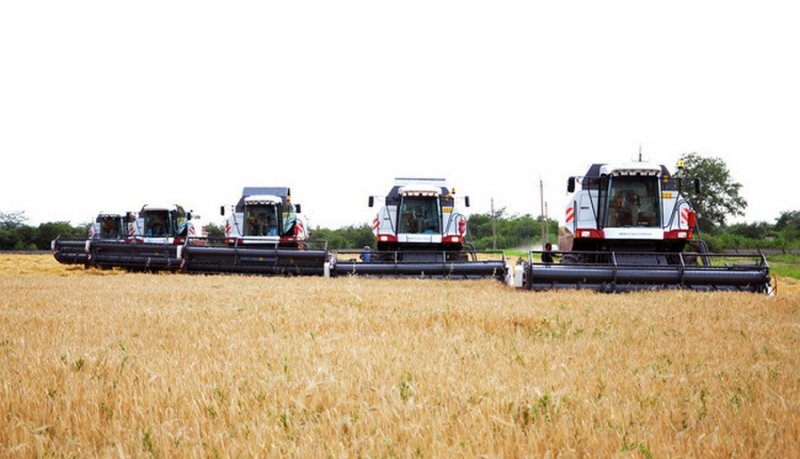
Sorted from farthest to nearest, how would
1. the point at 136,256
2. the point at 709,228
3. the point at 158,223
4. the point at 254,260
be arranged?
the point at 709,228, the point at 158,223, the point at 136,256, the point at 254,260

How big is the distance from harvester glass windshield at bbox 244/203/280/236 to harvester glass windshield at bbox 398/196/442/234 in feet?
19.6

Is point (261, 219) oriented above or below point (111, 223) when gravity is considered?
below

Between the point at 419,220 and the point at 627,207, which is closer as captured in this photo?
the point at 627,207

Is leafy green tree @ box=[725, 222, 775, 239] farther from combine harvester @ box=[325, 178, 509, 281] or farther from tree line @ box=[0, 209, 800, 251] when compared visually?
combine harvester @ box=[325, 178, 509, 281]


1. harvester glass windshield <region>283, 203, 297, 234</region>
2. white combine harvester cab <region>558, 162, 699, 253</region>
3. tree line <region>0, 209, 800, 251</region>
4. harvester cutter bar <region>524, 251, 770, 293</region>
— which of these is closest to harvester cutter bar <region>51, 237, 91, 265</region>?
harvester glass windshield <region>283, 203, 297, 234</region>

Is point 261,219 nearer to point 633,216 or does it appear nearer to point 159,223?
point 159,223

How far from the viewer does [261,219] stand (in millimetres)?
21078

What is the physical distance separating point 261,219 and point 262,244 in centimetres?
138

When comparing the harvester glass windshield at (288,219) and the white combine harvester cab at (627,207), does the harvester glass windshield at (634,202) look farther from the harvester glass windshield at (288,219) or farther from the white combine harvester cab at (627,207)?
the harvester glass windshield at (288,219)

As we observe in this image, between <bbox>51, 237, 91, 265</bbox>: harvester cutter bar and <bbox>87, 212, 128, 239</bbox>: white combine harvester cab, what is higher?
<bbox>87, 212, 128, 239</bbox>: white combine harvester cab

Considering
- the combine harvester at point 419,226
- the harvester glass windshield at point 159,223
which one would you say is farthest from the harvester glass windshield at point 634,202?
the harvester glass windshield at point 159,223

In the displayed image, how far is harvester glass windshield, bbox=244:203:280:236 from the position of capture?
68.8 ft

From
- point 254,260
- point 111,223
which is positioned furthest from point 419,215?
point 111,223

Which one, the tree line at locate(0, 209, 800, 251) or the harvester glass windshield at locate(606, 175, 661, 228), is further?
the tree line at locate(0, 209, 800, 251)
